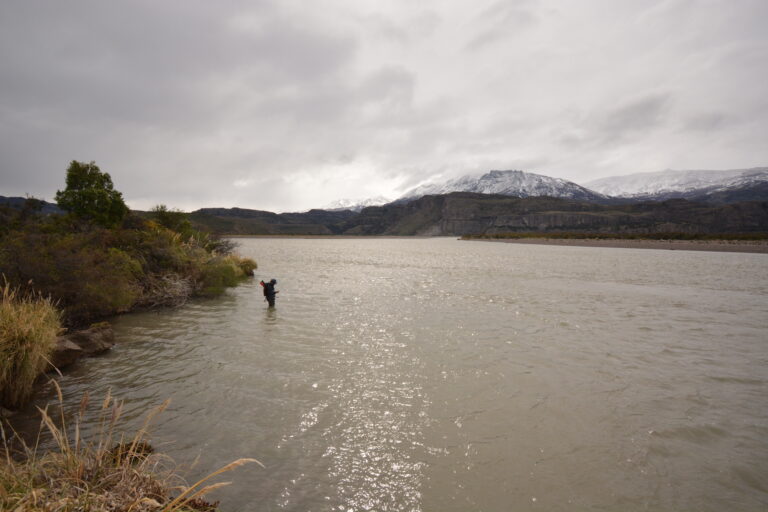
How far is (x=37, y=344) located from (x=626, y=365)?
12.8m

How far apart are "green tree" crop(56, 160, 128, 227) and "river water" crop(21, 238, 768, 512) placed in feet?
63.9

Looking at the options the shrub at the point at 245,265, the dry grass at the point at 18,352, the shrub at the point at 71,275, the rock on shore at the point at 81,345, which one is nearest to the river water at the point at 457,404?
the rock on shore at the point at 81,345

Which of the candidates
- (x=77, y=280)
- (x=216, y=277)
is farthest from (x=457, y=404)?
(x=216, y=277)

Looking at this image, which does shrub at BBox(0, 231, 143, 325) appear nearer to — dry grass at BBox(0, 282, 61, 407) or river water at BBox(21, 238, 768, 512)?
river water at BBox(21, 238, 768, 512)

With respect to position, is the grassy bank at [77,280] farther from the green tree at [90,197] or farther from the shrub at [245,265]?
the green tree at [90,197]

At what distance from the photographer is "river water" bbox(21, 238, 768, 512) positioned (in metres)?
4.63

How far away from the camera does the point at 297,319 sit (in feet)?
45.0

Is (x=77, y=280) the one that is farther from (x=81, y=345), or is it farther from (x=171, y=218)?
(x=171, y=218)

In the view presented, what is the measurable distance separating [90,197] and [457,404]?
32.8 meters

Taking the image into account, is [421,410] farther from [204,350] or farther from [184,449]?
[204,350]

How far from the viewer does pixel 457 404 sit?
686 centimetres

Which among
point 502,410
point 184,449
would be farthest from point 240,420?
point 502,410

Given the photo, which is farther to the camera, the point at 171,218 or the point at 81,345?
the point at 171,218

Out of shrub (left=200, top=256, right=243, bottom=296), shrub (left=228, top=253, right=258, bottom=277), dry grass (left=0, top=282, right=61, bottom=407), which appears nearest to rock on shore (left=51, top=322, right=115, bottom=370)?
dry grass (left=0, top=282, right=61, bottom=407)
